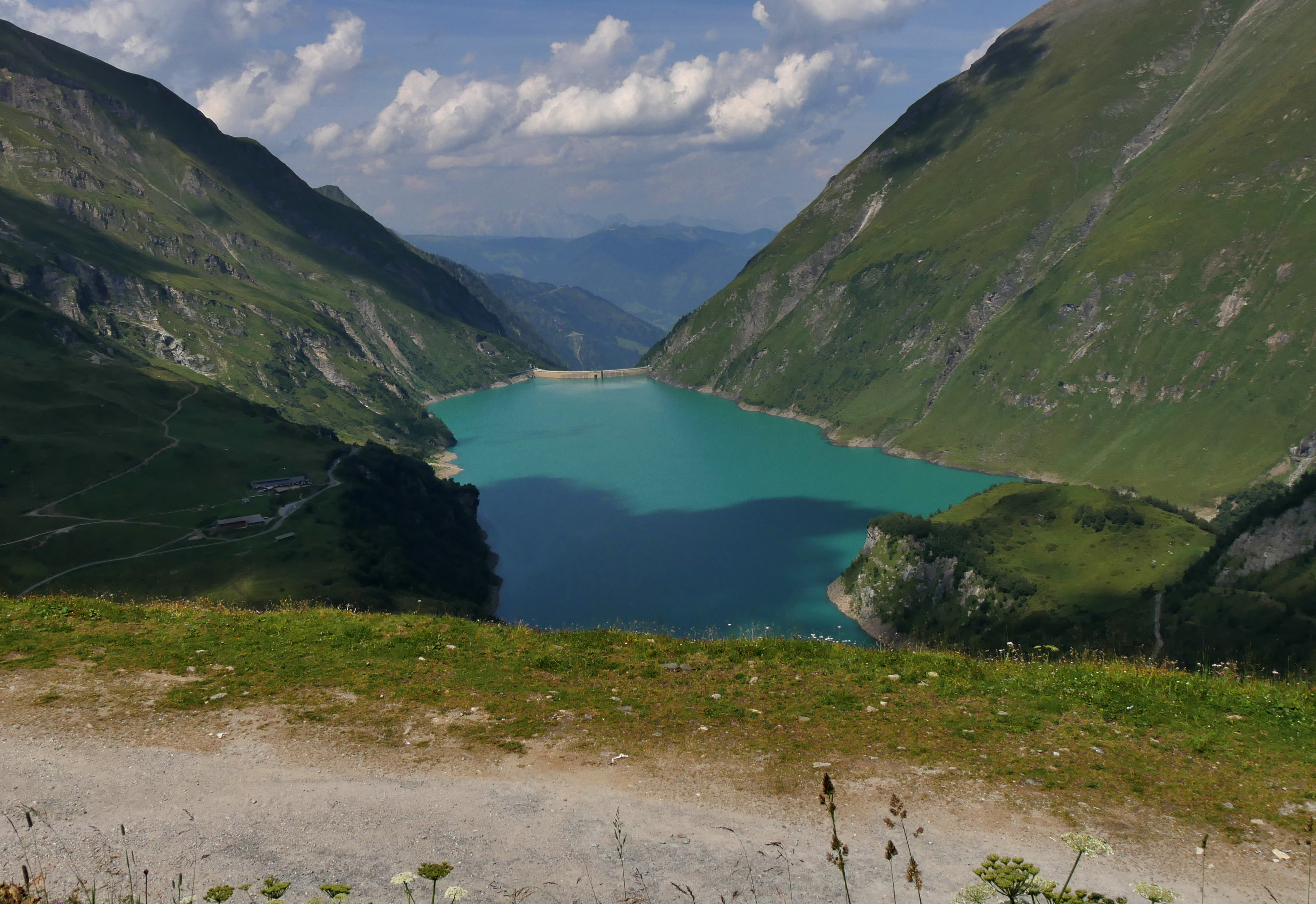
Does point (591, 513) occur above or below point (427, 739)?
below

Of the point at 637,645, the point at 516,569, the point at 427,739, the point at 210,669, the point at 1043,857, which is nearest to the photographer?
the point at 1043,857

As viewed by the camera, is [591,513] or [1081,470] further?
[1081,470]

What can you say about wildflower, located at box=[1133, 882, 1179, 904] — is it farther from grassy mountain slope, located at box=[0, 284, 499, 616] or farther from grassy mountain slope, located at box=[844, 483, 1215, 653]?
grassy mountain slope, located at box=[0, 284, 499, 616]

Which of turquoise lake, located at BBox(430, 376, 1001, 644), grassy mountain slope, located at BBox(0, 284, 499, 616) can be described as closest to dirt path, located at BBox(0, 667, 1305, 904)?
turquoise lake, located at BBox(430, 376, 1001, 644)

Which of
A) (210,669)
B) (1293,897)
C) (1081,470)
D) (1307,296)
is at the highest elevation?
(1307,296)

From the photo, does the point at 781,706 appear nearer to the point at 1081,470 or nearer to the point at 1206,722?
the point at 1206,722

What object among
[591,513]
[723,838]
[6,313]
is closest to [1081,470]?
[591,513]

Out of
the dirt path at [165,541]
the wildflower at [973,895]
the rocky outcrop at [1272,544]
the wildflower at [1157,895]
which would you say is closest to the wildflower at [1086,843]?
the wildflower at [1157,895]
